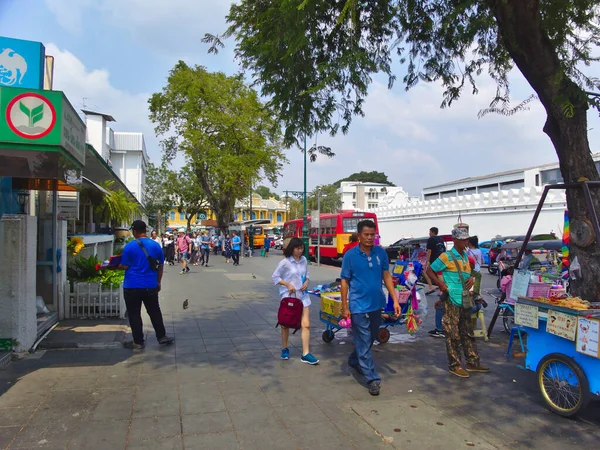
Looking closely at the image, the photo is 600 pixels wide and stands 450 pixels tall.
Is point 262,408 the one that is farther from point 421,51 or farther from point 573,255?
point 421,51

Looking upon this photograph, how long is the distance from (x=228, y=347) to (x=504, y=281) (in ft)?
14.5

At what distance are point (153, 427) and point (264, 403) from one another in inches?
41.5

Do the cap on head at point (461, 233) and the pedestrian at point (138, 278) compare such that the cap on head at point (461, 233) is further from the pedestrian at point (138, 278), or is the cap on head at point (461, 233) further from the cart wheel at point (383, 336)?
the pedestrian at point (138, 278)

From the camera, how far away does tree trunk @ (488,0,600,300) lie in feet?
17.6

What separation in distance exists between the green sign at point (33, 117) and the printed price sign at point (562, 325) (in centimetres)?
486

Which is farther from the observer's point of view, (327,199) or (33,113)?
(327,199)

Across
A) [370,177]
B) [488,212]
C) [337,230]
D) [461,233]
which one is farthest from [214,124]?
[370,177]

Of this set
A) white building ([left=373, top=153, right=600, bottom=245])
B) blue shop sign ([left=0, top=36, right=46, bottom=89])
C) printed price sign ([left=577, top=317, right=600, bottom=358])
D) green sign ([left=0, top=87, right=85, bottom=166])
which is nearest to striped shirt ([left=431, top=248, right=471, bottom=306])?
printed price sign ([left=577, top=317, right=600, bottom=358])

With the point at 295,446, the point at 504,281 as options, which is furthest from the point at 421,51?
the point at 295,446

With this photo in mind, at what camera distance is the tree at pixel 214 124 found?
33.0 meters

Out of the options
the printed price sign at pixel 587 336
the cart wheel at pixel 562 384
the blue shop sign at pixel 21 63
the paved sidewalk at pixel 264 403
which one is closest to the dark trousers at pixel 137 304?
the paved sidewalk at pixel 264 403

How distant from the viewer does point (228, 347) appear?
6746 millimetres

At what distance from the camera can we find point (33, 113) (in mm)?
4383

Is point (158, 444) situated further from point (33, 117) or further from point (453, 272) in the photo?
point (453, 272)
